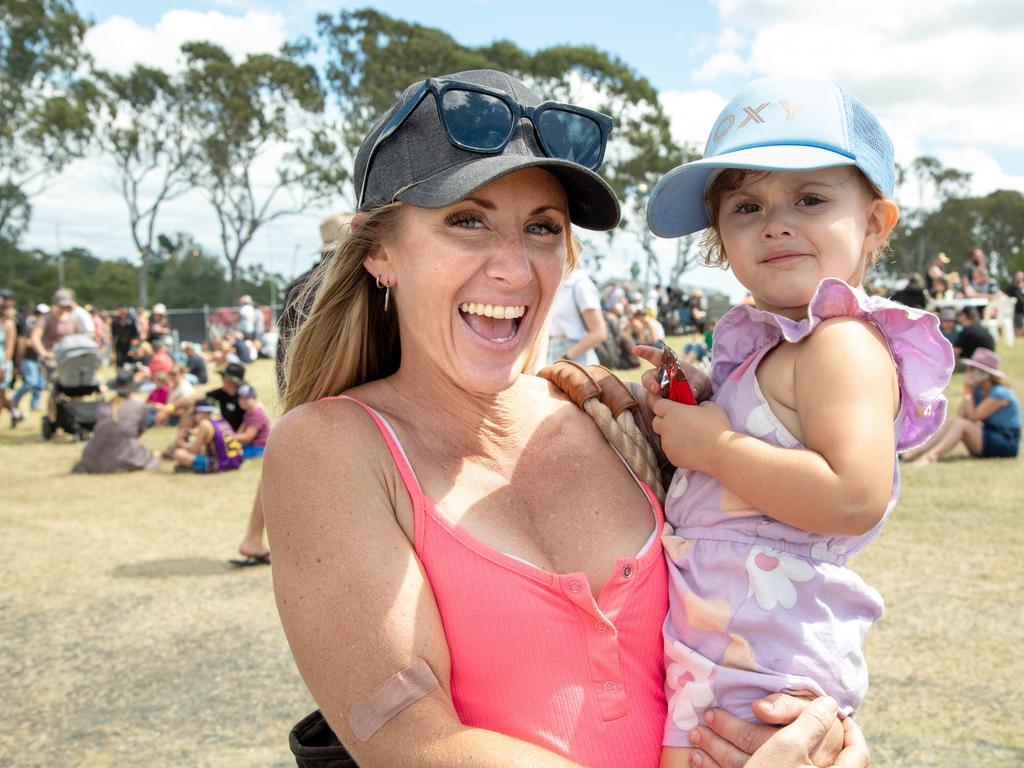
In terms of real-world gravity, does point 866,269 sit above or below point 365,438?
above

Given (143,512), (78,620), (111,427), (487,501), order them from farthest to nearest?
(111,427) → (143,512) → (78,620) → (487,501)

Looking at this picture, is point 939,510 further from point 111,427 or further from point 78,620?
point 111,427

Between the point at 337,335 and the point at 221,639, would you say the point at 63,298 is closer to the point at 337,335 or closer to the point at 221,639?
the point at 221,639

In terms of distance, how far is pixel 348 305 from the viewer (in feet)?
6.82

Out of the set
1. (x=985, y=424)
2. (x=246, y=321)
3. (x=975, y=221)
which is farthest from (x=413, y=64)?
(x=975, y=221)

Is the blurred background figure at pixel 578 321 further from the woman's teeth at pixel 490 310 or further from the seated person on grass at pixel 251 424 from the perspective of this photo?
the woman's teeth at pixel 490 310

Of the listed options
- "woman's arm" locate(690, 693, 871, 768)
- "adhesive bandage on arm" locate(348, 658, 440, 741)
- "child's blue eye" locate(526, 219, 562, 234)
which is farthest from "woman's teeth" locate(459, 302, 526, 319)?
"woman's arm" locate(690, 693, 871, 768)

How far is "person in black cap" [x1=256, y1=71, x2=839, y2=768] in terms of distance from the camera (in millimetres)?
1515

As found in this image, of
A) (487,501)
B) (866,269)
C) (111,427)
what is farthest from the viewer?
(111,427)

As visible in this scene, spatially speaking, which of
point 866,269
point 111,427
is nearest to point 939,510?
point 866,269

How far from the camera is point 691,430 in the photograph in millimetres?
1787

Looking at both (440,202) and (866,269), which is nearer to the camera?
(440,202)

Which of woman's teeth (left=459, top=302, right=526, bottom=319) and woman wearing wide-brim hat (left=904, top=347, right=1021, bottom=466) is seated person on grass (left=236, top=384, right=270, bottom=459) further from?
woman's teeth (left=459, top=302, right=526, bottom=319)

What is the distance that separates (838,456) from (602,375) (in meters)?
0.75
